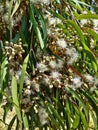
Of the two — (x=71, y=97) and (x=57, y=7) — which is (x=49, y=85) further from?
(x=57, y=7)

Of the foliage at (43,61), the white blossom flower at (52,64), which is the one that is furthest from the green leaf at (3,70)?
the white blossom flower at (52,64)

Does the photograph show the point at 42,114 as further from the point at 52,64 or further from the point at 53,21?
the point at 53,21

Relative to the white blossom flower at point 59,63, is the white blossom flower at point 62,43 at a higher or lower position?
higher

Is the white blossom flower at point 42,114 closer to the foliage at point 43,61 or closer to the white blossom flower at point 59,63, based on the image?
the foliage at point 43,61

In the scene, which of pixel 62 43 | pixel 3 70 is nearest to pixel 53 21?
pixel 62 43

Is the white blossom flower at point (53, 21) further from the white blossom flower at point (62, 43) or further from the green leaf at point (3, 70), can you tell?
the green leaf at point (3, 70)

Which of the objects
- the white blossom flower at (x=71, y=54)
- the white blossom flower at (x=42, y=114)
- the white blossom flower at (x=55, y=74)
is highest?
the white blossom flower at (x=71, y=54)

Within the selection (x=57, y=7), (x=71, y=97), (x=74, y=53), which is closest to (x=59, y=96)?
(x=71, y=97)

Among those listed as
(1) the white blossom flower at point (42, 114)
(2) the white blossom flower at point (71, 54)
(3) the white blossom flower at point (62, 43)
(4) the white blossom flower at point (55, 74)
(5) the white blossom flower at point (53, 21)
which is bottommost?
(1) the white blossom flower at point (42, 114)

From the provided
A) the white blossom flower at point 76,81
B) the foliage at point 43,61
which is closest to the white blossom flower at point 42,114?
the foliage at point 43,61

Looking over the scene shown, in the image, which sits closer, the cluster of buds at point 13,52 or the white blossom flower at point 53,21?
the cluster of buds at point 13,52
